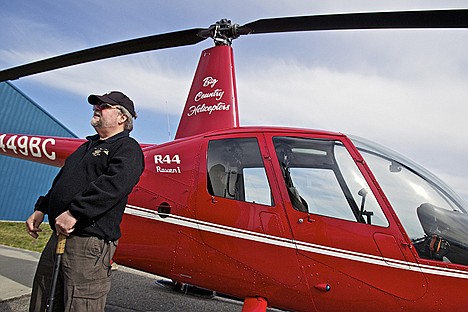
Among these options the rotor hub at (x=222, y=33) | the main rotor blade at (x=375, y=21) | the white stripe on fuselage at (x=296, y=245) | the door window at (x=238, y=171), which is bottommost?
the white stripe on fuselage at (x=296, y=245)

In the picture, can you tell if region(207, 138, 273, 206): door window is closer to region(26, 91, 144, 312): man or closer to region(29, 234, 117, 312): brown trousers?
region(26, 91, 144, 312): man

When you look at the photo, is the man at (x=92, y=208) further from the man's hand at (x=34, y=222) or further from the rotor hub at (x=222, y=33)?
the rotor hub at (x=222, y=33)

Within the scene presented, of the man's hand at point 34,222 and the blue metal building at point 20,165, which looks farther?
the blue metal building at point 20,165

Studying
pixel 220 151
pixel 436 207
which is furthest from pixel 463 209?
pixel 220 151

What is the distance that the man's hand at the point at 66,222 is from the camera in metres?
2.18

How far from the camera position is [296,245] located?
2986mm

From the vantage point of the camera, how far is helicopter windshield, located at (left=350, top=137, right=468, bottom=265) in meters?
2.81

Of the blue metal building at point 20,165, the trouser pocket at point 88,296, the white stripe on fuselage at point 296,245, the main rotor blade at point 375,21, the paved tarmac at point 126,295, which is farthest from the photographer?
the blue metal building at point 20,165

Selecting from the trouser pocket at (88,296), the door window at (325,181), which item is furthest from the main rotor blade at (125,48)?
the trouser pocket at (88,296)

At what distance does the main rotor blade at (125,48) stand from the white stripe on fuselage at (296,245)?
2.31m

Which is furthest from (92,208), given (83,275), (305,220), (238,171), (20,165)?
(20,165)

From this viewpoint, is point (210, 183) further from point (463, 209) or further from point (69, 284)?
point (463, 209)

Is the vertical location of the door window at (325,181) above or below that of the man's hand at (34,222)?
above

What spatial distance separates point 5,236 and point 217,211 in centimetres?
836
